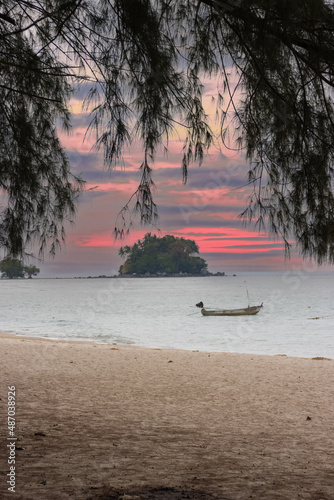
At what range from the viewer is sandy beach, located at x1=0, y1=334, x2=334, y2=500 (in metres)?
3.20

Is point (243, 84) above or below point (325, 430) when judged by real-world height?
above


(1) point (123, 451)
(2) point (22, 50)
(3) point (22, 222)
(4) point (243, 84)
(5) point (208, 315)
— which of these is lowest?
(5) point (208, 315)

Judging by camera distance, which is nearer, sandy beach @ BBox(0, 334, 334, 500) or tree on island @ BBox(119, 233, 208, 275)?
sandy beach @ BBox(0, 334, 334, 500)

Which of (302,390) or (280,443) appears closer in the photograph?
(280,443)

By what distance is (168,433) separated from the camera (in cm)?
452

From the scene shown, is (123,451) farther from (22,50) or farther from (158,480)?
(22,50)

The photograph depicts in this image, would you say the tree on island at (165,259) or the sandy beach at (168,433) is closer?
the sandy beach at (168,433)

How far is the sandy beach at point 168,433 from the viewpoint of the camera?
3.20m

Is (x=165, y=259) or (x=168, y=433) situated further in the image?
(x=165, y=259)

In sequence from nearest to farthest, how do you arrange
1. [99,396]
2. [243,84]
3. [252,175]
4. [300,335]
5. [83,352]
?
[243,84] → [252,175] → [99,396] → [83,352] → [300,335]

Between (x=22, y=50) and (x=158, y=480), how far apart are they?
3911 mm

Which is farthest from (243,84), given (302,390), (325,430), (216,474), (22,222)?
(302,390)

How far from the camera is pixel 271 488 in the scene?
10.7 ft

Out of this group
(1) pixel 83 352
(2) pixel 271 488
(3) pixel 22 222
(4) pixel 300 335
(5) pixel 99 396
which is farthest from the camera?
(4) pixel 300 335
